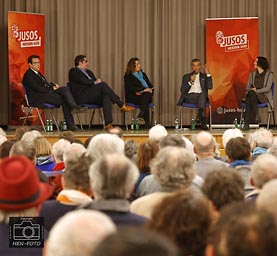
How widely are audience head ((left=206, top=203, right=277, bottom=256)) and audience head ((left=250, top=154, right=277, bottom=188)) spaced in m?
1.70

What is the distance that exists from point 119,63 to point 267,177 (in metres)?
8.74

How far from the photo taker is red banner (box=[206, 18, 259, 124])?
1116cm

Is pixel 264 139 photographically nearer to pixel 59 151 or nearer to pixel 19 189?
pixel 59 151

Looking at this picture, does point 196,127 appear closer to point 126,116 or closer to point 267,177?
point 126,116

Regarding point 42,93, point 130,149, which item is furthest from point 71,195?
point 42,93

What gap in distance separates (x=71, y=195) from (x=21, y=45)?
8.01 m

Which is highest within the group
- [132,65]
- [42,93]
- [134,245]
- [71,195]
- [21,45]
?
[21,45]

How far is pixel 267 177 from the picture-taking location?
3.25 m

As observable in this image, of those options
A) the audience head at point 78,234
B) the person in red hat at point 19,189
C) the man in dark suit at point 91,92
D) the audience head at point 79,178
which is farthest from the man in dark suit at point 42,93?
the audience head at point 78,234

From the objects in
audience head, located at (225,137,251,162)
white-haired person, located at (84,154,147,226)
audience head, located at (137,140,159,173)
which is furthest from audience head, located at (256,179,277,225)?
audience head, located at (225,137,251,162)

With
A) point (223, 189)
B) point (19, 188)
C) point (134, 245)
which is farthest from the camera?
point (223, 189)

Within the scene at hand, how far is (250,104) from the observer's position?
33.1ft

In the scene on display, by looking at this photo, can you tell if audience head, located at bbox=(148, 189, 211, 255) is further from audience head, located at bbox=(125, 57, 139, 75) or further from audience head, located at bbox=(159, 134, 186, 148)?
audience head, located at bbox=(125, 57, 139, 75)

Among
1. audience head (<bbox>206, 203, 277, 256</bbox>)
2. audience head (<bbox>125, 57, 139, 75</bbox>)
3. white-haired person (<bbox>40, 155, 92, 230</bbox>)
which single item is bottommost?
white-haired person (<bbox>40, 155, 92, 230</bbox>)
